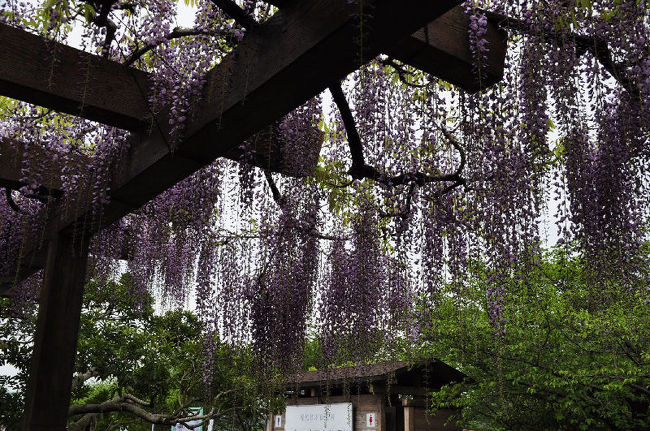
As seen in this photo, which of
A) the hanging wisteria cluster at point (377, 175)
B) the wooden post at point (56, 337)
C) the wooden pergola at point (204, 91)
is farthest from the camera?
the wooden post at point (56, 337)

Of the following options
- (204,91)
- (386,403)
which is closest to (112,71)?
(204,91)

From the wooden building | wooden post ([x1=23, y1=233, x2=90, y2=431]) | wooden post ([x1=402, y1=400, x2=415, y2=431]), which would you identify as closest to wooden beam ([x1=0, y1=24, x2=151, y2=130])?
wooden post ([x1=23, y1=233, x2=90, y2=431])

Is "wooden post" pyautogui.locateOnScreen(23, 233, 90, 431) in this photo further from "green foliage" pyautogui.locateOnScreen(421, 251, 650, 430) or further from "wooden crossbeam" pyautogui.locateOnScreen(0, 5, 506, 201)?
"green foliage" pyautogui.locateOnScreen(421, 251, 650, 430)

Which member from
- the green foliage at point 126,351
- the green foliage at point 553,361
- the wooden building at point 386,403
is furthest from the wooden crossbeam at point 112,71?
the wooden building at point 386,403

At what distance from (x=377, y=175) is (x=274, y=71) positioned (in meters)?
1.37

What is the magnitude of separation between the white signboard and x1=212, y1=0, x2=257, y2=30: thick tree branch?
8.72 meters

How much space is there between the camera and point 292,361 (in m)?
4.10

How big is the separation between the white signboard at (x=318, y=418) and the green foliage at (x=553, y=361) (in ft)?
8.07

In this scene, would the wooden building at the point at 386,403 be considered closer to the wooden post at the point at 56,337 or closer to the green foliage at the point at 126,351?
the green foliage at the point at 126,351

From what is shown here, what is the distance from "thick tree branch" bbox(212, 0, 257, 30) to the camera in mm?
2002

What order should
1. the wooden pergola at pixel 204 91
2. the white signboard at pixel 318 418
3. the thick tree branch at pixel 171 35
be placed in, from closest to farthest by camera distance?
the wooden pergola at pixel 204 91 → the thick tree branch at pixel 171 35 → the white signboard at pixel 318 418

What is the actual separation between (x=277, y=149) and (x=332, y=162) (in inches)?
27.3

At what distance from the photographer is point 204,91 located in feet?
7.59

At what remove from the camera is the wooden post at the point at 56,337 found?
9.96 ft
